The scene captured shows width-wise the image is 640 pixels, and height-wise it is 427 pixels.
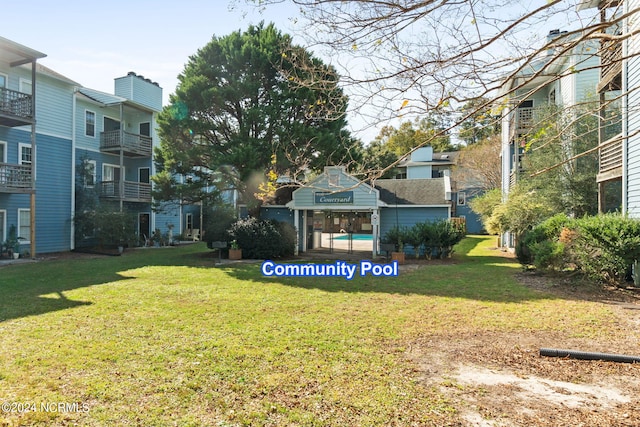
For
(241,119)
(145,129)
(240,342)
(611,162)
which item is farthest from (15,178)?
(611,162)

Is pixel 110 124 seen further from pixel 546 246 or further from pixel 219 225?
pixel 546 246

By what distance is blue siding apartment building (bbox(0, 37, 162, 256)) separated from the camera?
15.8 metres

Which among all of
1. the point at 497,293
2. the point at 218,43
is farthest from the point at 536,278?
the point at 218,43

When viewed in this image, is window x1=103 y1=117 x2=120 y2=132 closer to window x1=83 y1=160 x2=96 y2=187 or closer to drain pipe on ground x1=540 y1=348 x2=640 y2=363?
window x1=83 y1=160 x2=96 y2=187

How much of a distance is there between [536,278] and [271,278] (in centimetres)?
808

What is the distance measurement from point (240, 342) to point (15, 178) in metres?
15.7

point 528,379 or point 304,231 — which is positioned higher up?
point 304,231

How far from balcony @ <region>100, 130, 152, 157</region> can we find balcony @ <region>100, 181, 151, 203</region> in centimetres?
186

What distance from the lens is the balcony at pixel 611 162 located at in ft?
36.8

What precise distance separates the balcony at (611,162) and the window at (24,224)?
22719 mm

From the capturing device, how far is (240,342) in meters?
5.42

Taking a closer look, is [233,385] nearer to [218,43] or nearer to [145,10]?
[145,10]

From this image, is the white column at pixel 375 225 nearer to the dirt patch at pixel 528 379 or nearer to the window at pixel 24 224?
the dirt patch at pixel 528 379

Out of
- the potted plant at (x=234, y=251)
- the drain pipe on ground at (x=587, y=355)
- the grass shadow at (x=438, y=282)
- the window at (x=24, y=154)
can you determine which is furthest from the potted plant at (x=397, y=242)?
the window at (x=24, y=154)
